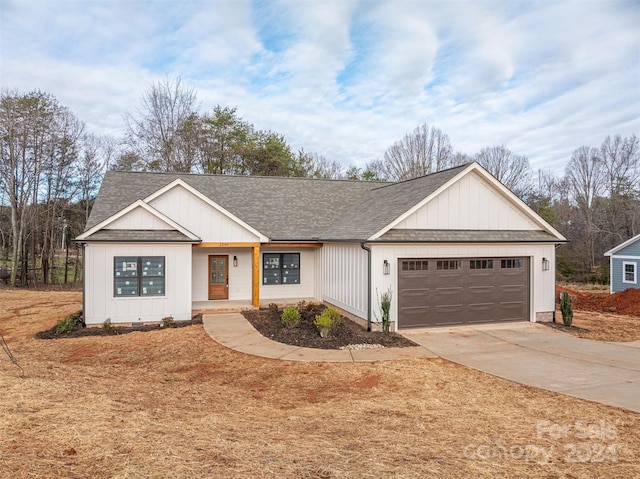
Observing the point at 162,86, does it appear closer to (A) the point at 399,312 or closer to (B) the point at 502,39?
(B) the point at 502,39

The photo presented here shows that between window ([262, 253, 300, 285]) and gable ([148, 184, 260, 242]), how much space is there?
2.31 m

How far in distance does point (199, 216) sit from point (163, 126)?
816 inches

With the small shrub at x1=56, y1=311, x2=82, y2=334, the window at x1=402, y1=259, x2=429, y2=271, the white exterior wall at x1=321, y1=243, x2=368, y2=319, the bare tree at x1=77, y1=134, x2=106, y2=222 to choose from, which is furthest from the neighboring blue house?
the bare tree at x1=77, y1=134, x2=106, y2=222

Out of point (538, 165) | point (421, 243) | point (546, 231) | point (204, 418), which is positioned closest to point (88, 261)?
point (204, 418)

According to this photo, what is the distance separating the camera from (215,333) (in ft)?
35.7

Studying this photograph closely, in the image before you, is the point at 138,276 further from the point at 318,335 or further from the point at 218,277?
the point at 318,335

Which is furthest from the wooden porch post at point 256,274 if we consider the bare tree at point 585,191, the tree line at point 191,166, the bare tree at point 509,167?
the bare tree at point 509,167

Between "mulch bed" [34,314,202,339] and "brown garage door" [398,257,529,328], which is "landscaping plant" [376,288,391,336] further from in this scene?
"mulch bed" [34,314,202,339]

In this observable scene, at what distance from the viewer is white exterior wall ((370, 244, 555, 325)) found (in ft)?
37.4

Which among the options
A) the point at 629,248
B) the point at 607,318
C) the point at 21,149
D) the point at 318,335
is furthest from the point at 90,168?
the point at 629,248

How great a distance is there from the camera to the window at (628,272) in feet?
70.9

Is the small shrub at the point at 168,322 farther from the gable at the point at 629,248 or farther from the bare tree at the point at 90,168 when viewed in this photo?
the gable at the point at 629,248

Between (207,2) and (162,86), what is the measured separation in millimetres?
21001

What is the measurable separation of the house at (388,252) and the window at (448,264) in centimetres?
3
